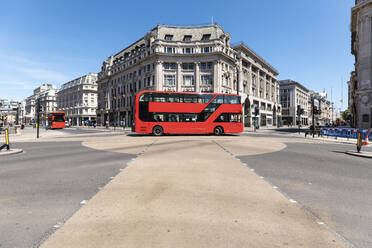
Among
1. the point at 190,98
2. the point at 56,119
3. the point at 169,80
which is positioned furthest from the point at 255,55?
the point at 56,119

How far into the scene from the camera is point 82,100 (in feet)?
262

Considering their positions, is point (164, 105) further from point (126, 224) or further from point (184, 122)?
point (126, 224)

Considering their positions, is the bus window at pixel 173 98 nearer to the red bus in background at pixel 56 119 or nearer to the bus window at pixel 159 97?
the bus window at pixel 159 97

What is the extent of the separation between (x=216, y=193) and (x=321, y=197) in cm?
215

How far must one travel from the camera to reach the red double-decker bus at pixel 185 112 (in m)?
17.7

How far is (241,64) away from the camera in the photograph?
4641 centimetres

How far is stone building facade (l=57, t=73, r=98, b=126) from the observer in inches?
3105

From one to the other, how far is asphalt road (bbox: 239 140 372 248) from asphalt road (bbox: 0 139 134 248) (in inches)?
162

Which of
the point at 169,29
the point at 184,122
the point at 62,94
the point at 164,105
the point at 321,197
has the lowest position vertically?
the point at 321,197

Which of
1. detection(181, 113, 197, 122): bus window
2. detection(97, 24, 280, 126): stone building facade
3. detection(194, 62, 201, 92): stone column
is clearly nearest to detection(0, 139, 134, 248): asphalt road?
detection(181, 113, 197, 122): bus window

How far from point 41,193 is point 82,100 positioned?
8789 cm

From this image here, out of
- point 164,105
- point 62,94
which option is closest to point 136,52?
point 164,105

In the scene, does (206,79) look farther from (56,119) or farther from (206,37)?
(56,119)

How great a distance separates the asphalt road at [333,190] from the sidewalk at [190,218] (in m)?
0.31
